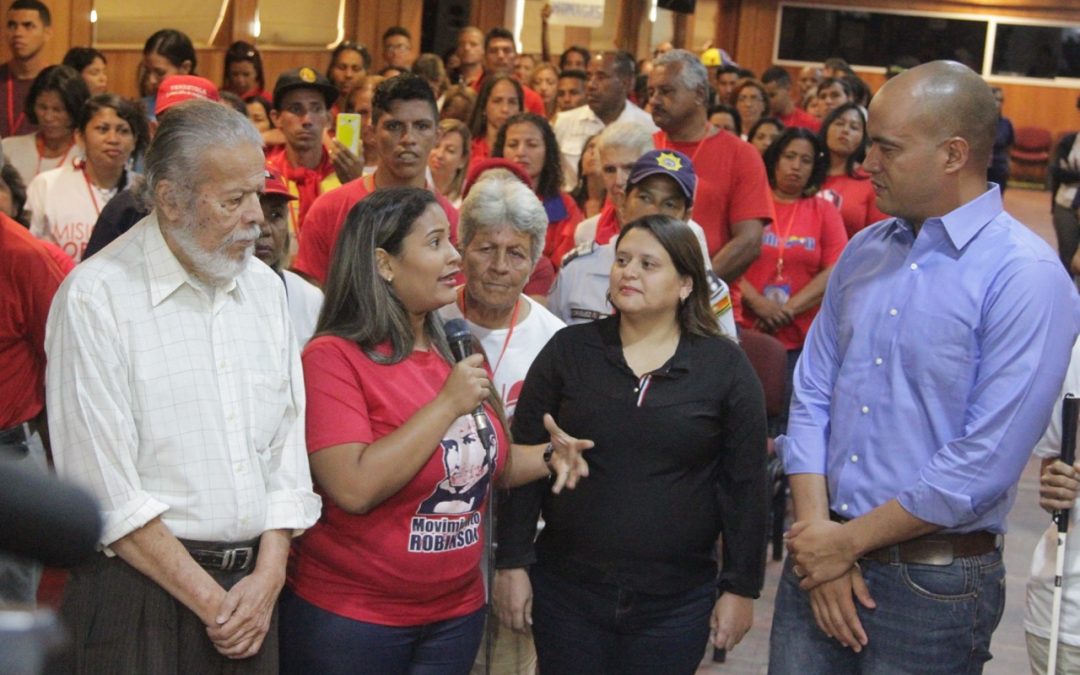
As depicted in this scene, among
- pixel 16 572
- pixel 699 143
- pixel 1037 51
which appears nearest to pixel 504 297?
pixel 699 143

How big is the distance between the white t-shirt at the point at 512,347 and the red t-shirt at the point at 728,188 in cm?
196

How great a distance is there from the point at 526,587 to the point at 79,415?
1.20 metres

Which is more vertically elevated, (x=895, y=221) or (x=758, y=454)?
(x=895, y=221)

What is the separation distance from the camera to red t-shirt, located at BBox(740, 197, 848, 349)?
19.3 ft

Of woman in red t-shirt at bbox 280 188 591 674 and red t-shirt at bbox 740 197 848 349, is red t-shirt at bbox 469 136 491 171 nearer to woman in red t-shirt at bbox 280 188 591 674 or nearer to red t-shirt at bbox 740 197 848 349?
red t-shirt at bbox 740 197 848 349

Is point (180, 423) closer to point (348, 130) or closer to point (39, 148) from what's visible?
point (348, 130)

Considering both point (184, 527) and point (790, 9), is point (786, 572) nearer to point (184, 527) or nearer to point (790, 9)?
point (184, 527)

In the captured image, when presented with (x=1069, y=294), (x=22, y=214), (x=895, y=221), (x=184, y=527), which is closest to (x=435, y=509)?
(x=184, y=527)

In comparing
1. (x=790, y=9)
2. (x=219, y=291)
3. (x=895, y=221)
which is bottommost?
(x=219, y=291)

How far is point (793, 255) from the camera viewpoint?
5.92 m

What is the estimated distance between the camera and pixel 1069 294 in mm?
2617

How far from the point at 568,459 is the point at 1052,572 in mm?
1094

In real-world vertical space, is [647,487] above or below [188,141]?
below

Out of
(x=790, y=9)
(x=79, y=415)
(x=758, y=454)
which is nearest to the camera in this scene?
(x=79, y=415)
